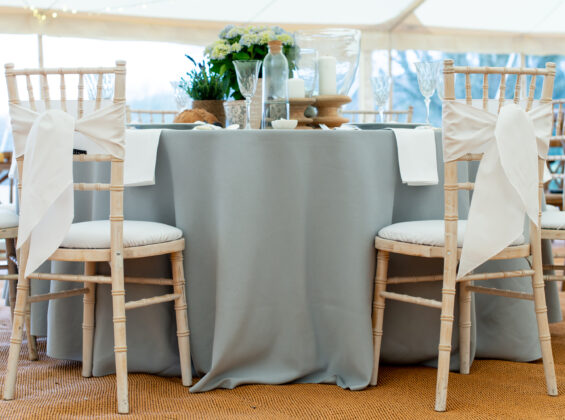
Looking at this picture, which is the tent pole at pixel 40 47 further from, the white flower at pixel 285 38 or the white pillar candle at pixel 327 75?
the white pillar candle at pixel 327 75

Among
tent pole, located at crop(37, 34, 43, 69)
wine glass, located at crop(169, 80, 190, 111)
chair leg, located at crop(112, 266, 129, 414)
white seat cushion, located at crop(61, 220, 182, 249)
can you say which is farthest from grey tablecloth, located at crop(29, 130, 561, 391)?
tent pole, located at crop(37, 34, 43, 69)

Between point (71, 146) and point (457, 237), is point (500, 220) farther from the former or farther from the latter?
point (71, 146)

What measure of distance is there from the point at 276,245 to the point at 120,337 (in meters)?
0.56

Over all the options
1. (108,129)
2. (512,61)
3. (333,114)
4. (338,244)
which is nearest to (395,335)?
(338,244)

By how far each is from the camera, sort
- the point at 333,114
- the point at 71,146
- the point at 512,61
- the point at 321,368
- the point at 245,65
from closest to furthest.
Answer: the point at 71,146 < the point at 321,368 < the point at 245,65 < the point at 333,114 < the point at 512,61

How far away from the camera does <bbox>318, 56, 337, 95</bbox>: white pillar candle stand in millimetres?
2939

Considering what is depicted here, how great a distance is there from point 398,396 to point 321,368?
272 mm

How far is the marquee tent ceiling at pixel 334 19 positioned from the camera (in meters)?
8.03

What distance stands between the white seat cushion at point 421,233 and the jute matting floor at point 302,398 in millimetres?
486

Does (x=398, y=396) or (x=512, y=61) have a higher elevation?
(x=512, y=61)

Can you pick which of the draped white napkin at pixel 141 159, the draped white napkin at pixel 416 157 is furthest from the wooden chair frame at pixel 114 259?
the draped white napkin at pixel 416 157

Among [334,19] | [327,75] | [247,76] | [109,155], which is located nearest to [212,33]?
[334,19]

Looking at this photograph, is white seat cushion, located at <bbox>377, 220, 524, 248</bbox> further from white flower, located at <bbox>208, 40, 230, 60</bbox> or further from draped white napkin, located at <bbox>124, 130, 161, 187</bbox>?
white flower, located at <bbox>208, 40, 230, 60</bbox>

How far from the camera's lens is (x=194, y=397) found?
2236 mm
